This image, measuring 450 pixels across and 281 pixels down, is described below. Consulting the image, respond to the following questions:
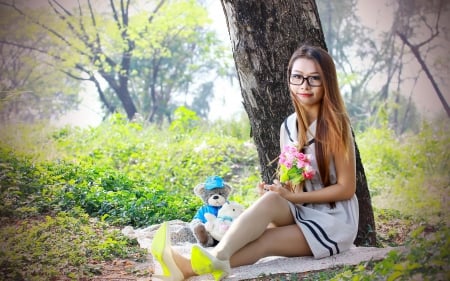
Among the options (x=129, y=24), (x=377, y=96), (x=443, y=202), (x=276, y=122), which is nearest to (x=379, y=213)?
(x=443, y=202)

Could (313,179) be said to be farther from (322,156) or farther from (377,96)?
(377,96)

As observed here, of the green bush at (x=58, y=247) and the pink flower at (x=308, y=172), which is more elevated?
the pink flower at (x=308, y=172)

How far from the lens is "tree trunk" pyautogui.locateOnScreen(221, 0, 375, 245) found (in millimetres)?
4250

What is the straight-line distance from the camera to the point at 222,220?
403 cm

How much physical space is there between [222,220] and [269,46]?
114 cm

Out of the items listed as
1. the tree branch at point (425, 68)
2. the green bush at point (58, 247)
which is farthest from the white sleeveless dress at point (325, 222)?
the tree branch at point (425, 68)

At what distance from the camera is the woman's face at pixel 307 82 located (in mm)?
3432

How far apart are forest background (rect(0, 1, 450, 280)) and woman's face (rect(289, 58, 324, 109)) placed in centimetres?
88

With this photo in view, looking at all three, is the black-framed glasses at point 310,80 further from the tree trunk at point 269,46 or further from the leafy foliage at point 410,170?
the leafy foliage at point 410,170

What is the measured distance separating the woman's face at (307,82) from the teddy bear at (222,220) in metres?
0.94

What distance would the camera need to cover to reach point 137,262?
13.1ft

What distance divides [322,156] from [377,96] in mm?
10765

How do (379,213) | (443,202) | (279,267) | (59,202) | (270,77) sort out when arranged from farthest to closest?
1. (443,202)
2. (379,213)
3. (59,202)
4. (270,77)
5. (279,267)

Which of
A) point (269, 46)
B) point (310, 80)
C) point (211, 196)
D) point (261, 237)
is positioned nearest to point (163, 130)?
point (211, 196)
